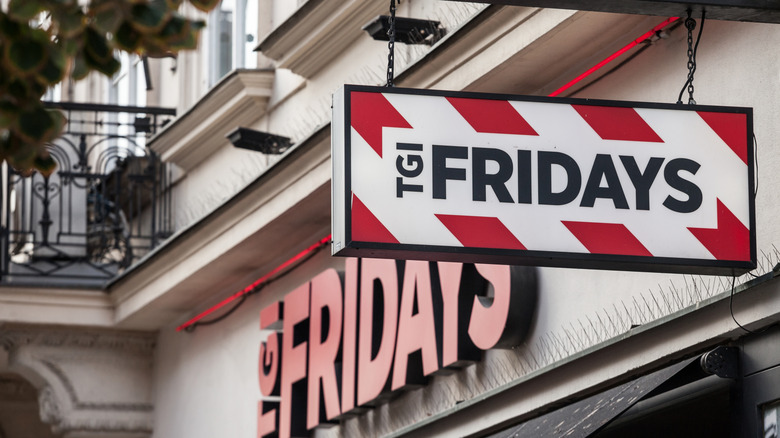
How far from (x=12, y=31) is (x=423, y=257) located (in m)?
2.18

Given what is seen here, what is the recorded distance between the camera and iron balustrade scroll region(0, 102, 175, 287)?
13.0 m

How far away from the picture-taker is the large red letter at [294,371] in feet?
35.5

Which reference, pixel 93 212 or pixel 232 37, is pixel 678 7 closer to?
pixel 232 37

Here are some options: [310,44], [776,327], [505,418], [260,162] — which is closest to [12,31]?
[776,327]

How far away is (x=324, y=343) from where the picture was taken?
10.5 metres

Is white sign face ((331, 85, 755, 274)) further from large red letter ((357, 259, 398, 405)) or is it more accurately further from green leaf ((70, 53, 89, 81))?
large red letter ((357, 259, 398, 405))

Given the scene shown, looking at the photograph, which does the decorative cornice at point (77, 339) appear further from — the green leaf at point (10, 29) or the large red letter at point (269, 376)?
the green leaf at point (10, 29)

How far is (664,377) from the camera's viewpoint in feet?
21.0

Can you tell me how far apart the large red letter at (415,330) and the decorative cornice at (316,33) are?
1.77 meters

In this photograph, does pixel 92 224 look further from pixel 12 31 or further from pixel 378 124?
pixel 12 31

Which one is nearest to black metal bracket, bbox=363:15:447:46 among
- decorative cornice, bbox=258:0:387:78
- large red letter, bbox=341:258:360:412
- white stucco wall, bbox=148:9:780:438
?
Answer: white stucco wall, bbox=148:9:780:438

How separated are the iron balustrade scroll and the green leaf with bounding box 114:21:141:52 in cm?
974

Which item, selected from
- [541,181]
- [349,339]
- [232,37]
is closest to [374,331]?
[349,339]

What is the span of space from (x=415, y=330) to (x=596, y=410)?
8.47 ft
